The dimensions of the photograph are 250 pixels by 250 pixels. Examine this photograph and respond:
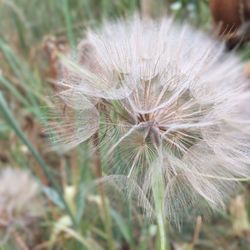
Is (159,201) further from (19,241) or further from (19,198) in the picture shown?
(19,198)

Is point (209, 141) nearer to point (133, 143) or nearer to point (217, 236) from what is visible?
point (133, 143)

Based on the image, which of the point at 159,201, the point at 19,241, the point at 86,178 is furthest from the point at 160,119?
the point at 86,178

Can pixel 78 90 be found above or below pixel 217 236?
above

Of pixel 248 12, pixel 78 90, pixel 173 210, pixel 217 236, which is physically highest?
pixel 248 12

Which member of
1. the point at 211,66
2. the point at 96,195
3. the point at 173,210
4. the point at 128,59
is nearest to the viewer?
the point at 173,210

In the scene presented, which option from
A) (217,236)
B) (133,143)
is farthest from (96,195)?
(133,143)

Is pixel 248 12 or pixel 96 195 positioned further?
pixel 96 195

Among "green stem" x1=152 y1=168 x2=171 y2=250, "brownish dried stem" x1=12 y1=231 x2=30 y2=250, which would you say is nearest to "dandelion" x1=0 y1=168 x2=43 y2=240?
"brownish dried stem" x1=12 y1=231 x2=30 y2=250

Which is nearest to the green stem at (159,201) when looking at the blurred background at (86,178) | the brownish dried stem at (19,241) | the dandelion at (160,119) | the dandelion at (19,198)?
the dandelion at (160,119)

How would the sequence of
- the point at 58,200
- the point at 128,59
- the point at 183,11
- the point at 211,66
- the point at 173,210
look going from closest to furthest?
the point at 173,210 < the point at 128,59 < the point at 211,66 < the point at 58,200 < the point at 183,11
